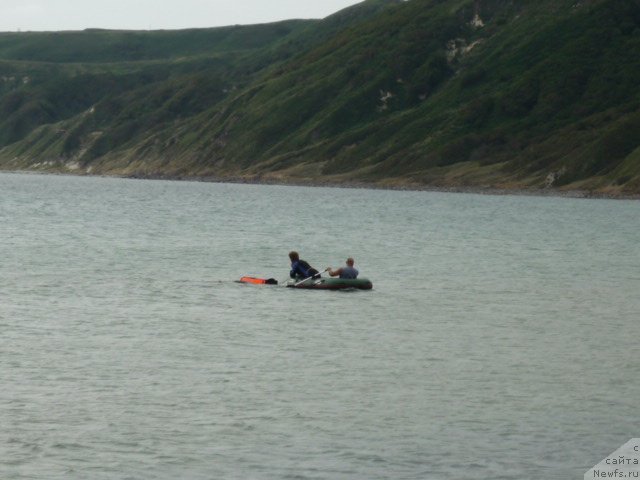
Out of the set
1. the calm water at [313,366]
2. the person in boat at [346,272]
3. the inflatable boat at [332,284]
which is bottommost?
the calm water at [313,366]

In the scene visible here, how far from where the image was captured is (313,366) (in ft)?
121

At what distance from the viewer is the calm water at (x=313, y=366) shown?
2619 centimetres

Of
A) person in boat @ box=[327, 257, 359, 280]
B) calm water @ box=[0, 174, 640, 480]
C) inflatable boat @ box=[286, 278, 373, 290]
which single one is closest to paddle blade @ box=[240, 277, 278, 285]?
calm water @ box=[0, 174, 640, 480]

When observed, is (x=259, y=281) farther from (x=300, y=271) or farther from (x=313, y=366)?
(x=313, y=366)

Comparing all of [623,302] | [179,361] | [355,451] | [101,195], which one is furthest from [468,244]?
[101,195]

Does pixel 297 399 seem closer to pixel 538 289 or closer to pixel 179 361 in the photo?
pixel 179 361

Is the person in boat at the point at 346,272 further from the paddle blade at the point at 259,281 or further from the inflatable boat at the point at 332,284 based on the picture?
the paddle blade at the point at 259,281

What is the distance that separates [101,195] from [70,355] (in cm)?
15965

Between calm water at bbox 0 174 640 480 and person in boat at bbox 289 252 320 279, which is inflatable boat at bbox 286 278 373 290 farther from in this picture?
calm water at bbox 0 174 640 480

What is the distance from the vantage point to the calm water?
26188 mm

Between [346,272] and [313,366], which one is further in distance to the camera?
[346,272]

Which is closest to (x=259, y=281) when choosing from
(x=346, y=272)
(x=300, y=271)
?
(x=300, y=271)

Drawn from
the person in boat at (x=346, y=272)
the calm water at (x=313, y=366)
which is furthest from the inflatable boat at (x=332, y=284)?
the calm water at (x=313, y=366)

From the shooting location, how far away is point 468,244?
97312 mm
